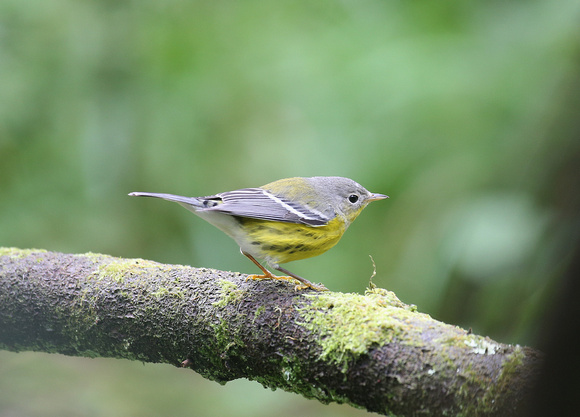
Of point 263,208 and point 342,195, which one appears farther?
point 342,195

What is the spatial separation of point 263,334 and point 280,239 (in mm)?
969

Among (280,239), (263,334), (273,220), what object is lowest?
(263,334)

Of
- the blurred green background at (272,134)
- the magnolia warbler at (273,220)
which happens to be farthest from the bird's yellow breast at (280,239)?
the blurred green background at (272,134)

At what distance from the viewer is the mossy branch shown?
1.97m

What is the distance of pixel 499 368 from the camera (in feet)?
6.28

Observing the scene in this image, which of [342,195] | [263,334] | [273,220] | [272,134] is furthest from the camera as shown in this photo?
→ [272,134]

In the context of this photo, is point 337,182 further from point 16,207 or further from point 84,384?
point 16,207

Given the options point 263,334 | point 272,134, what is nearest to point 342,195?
point 263,334

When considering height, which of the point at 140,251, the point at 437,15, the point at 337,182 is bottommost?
the point at 140,251

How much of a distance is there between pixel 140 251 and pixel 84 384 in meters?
1.47

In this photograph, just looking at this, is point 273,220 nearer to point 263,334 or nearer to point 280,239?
point 280,239

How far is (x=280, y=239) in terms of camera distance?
346 centimetres

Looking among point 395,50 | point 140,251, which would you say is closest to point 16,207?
point 140,251

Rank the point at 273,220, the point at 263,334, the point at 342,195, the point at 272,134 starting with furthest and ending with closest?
the point at 272,134 < the point at 342,195 < the point at 273,220 < the point at 263,334
